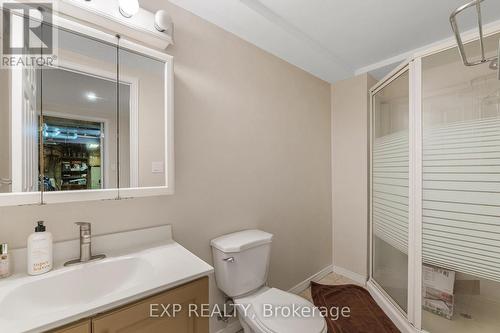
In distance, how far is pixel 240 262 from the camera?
1.41 metres

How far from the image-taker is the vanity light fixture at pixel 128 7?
1043 mm

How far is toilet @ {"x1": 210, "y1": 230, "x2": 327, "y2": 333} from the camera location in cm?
118

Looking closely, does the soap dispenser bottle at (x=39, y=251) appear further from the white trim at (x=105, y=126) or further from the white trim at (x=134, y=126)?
the white trim at (x=134, y=126)

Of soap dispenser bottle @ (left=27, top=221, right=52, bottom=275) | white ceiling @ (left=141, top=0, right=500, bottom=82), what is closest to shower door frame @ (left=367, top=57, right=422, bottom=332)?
white ceiling @ (left=141, top=0, right=500, bottom=82)

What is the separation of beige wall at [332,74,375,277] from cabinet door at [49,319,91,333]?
237 centimetres

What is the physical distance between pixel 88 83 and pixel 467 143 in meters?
2.17

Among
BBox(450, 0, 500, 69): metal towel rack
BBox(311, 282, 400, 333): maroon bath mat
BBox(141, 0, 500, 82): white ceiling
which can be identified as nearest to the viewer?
BBox(450, 0, 500, 69): metal towel rack

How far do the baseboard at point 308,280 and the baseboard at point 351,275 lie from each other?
0.26ft

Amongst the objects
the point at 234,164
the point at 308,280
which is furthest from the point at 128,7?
the point at 308,280

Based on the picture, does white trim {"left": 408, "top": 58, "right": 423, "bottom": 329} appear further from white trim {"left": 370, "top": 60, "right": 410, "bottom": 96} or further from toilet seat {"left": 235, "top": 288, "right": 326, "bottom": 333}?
toilet seat {"left": 235, "top": 288, "right": 326, "bottom": 333}

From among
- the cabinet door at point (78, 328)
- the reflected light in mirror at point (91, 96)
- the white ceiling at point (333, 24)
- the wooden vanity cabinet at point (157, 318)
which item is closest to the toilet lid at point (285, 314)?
the wooden vanity cabinet at point (157, 318)

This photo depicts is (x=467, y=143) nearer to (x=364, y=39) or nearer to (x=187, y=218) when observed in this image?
(x=364, y=39)

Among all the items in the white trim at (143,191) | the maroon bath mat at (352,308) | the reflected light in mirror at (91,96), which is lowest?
the maroon bath mat at (352,308)

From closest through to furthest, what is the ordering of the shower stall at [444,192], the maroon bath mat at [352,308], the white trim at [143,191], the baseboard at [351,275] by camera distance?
the white trim at [143,191]
the shower stall at [444,192]
the maroon bath mat at [352,308]
the baseboard at [351,275]
